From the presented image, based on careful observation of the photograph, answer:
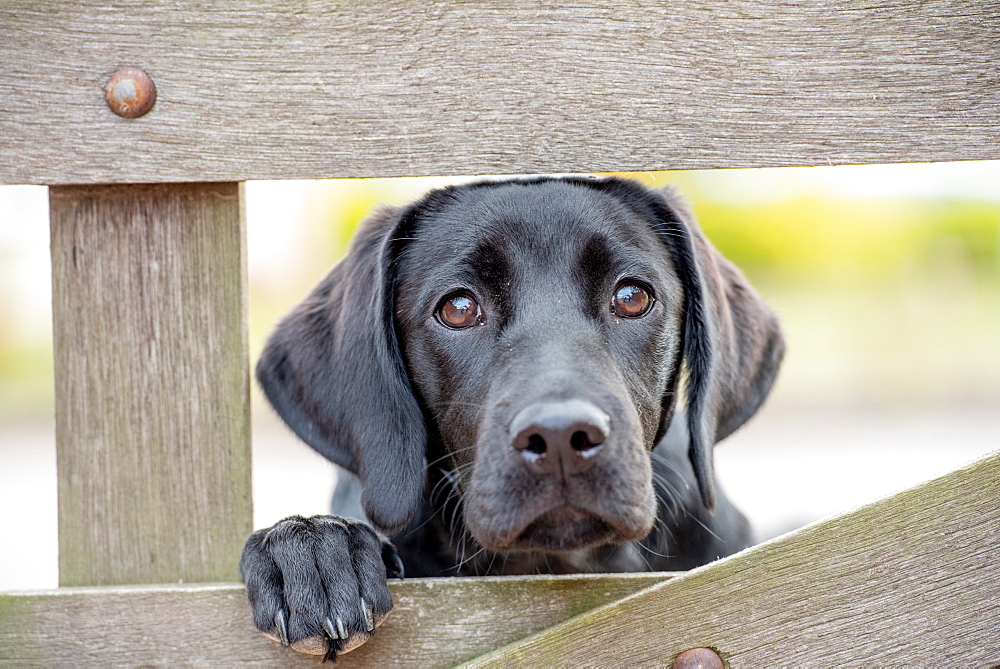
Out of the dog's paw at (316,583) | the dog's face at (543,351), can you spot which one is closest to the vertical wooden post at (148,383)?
the dog's paw at (316,583)

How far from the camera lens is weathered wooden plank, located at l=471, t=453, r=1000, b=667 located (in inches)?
72.2

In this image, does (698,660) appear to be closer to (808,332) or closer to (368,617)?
(368,617)

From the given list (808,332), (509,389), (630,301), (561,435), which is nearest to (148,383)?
(509,389)

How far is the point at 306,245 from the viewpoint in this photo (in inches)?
455

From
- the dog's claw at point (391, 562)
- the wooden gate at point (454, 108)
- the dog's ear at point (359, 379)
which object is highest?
the wooden gate at point (454, 108)

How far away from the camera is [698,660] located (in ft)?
6.06

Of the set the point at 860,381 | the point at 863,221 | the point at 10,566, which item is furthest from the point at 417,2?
the point at 863,221

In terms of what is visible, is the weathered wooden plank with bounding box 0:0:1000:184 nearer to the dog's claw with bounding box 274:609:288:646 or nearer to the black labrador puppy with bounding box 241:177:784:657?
the black labrador puppy with bounding box 241:177:784:657

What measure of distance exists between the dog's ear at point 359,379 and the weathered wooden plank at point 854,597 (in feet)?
2.51

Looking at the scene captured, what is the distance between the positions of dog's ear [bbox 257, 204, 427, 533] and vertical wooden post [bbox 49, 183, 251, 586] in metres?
0.40

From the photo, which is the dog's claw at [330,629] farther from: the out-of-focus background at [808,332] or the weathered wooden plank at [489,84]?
the out-of-focus background at [808,332]

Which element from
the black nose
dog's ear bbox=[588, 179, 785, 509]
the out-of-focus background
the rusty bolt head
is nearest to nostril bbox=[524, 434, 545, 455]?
the black nose

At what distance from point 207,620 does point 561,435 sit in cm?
81

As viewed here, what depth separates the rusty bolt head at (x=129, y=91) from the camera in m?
1.96
